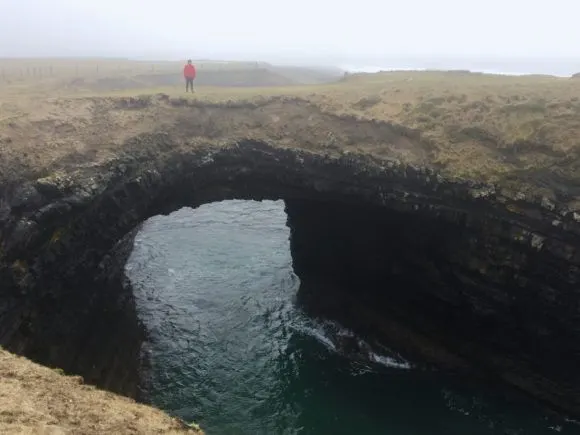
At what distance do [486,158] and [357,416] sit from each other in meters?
11.7

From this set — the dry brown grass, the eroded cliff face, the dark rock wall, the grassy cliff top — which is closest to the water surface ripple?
the dark rock wall

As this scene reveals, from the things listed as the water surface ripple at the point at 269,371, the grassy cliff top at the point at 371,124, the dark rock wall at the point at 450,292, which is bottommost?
the water surface ripple at the point at 269,371

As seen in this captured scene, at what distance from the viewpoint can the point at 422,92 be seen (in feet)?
83.8

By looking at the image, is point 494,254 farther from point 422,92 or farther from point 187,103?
point 187,103

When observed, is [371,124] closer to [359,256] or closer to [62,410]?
[359,256]

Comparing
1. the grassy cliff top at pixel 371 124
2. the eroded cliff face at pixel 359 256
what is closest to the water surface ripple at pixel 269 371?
the eroded cliff face at pixel 359 256

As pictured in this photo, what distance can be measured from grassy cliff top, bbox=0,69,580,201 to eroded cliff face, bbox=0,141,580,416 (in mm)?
917

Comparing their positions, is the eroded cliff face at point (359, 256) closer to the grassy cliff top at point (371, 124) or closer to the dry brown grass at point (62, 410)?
the grassy cliff top at point (371, 124)

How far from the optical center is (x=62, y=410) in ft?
31.2

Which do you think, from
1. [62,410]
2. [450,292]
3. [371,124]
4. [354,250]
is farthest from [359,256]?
[62,410]

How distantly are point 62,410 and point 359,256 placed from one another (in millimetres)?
18760

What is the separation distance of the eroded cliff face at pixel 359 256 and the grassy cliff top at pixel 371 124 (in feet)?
3.01

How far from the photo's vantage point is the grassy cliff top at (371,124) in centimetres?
1980

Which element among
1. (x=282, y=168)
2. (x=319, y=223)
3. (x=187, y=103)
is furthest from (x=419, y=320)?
(x=187, y=103)
